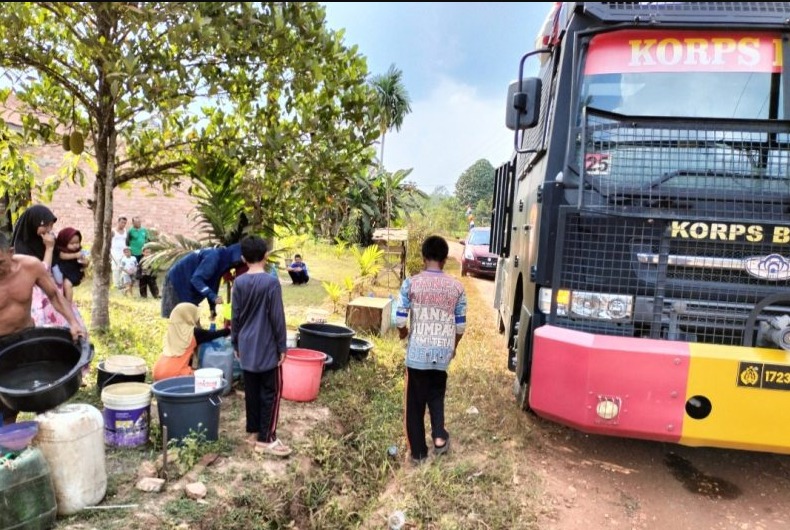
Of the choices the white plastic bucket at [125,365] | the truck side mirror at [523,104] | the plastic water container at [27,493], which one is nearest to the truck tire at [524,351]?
the truck side mirror at [523,104]

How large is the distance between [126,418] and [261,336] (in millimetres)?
1039

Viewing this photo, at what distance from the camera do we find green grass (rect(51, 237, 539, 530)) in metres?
3.21

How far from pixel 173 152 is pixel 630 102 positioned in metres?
5.20

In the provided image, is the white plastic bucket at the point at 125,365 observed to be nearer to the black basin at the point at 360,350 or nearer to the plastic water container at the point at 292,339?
the plastic water container at the point at 292,339

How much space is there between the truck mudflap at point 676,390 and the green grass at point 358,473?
880 mm

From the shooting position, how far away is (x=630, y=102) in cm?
363

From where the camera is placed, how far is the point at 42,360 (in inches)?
139

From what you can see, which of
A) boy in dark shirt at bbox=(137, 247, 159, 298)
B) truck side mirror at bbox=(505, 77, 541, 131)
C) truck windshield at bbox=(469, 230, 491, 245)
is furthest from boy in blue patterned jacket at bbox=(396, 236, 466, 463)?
truck windshield at bbox=(469, 230, 491, 245)

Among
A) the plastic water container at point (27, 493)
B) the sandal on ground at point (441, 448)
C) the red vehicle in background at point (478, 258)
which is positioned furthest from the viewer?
the red vehicle in background at point (478, 258)

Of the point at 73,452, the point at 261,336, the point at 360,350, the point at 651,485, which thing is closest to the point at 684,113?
the point at 651,485

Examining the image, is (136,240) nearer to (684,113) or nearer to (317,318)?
(317,318)

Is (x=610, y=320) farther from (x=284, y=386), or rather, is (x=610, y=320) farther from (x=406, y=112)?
(x=406, y=112)

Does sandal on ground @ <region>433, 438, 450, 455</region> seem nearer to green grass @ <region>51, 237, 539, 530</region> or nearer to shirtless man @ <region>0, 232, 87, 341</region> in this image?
green grass @ <region>51, 237, 539, 530</region>

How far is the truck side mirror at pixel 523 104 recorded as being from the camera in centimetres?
397
